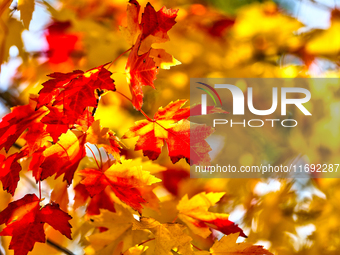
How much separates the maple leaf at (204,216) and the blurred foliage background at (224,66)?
24 centimetres

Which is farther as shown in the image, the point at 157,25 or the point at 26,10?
the point at 26,10

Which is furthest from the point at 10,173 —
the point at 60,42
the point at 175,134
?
the point at 60,42

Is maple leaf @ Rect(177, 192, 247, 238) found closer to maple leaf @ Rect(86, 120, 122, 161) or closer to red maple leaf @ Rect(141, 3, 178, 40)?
maple leaf @ Rect(86, 120, 122, 161)

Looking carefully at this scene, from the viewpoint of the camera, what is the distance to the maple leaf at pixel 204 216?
2.06 ft

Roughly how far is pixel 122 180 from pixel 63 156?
12cm

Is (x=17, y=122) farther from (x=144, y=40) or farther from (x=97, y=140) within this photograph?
(x=144, y=40)

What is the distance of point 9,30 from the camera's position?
88cm

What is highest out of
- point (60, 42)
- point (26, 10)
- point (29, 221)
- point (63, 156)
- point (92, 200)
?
point (26, 10)

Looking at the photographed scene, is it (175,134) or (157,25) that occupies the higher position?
(157,25)

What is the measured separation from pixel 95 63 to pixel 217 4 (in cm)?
49

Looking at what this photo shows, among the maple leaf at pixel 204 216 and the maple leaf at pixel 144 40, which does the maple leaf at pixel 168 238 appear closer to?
the maple leaf at pixel 204 216

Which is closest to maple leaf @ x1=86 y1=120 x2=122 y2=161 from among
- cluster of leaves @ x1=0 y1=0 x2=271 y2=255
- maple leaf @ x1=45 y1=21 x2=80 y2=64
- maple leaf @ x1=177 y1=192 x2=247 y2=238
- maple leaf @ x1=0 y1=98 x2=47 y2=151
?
cluster of leaves @ x1=0 y1=0 x2=271 y2=255

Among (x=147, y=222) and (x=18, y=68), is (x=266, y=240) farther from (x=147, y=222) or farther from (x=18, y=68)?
(x=18, y=68)

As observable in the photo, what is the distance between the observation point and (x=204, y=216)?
65cm
